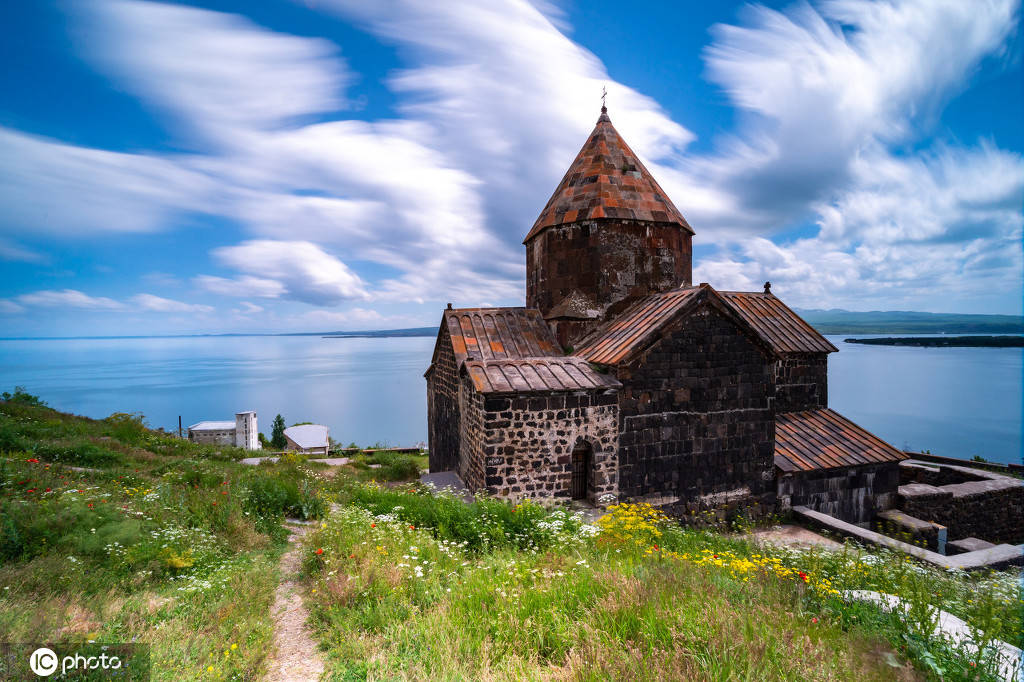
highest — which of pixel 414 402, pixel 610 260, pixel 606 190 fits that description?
Result: pixel 606 190

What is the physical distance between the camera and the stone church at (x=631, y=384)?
25.7 ft

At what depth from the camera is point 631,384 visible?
8133mm

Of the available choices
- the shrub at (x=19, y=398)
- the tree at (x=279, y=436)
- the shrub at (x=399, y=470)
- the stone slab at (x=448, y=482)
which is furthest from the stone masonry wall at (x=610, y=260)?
the tree at (x=279, y=436)

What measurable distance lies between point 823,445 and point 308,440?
22.5 meters

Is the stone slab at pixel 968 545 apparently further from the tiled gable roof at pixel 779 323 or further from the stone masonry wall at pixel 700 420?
the tiled gable roof at pixel 779 323

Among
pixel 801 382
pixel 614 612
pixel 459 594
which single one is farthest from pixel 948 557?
pixel 459 594

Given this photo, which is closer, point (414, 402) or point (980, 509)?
point (980, 509)

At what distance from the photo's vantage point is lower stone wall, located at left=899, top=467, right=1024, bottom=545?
1053cm

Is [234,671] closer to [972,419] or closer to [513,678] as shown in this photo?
[513,678]

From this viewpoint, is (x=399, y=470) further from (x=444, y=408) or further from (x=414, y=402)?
(x=414, y=402)

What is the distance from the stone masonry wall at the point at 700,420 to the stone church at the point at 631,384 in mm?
25

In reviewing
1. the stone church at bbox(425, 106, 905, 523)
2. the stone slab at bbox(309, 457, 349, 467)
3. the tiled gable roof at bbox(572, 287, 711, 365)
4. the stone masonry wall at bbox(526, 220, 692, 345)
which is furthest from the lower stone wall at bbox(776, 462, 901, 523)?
the stone slab at bbox(309, 457, 349, 467)

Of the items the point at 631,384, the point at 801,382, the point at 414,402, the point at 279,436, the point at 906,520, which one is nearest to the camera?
the point at 631,384

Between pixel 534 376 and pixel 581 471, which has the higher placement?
pixel 534 376
